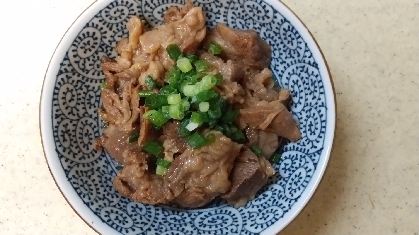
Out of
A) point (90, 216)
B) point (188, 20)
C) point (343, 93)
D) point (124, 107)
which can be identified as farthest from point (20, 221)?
point (343, 93)

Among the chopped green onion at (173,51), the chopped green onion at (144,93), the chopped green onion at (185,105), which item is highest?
the chopped green onion at (173,51)

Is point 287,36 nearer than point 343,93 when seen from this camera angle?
Yes

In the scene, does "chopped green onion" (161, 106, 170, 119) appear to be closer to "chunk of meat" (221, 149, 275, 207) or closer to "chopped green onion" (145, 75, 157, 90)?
"chopped green onion" (145, 75, 157, 90)

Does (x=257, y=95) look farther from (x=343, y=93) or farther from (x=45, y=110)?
(x=45, y=110)

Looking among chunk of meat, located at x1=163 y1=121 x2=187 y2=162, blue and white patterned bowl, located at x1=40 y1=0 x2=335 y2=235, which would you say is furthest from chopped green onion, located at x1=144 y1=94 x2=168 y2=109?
blue and white patterned bowl, located at x1=40 y1=0 x2=335 y2=235

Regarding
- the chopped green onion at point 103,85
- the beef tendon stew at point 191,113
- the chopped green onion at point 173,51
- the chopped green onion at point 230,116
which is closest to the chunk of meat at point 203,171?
the beef tendon stew at point 191,113

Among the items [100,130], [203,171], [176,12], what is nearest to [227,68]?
[176,12]

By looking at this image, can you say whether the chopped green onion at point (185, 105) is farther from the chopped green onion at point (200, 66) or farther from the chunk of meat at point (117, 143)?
the chunk of meat at point (117, 143)

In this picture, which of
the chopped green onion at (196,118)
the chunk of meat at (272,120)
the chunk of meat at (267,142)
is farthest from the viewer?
the chunk of meat at (267,142)
